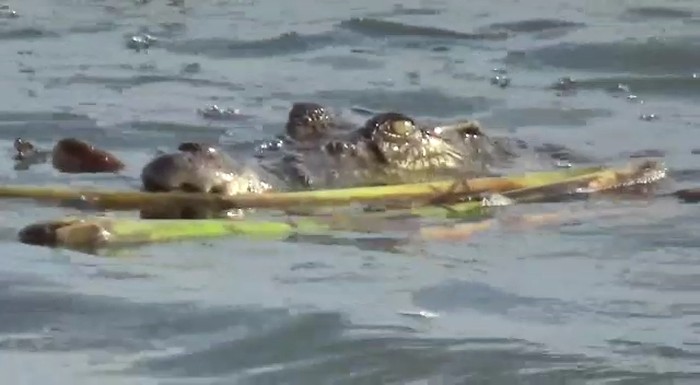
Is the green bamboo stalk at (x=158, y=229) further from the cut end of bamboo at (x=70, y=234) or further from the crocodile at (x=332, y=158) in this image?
the crocodile at (x=332, y=158)

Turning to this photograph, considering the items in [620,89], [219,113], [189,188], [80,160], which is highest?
[189,188]

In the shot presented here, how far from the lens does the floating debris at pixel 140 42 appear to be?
36.5ft

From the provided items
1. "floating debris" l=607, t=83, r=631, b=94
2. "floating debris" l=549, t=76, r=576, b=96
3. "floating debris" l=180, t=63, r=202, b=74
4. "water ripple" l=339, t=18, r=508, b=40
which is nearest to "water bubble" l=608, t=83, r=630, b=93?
"floating debris" l=607, t=83, r=631, b=94

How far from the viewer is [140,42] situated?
36.9ft

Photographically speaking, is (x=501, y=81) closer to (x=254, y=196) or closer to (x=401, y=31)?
(x=401, y=31)

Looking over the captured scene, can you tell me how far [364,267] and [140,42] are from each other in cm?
621

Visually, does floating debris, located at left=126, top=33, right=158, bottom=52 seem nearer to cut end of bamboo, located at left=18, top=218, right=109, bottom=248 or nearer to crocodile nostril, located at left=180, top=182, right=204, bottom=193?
crocodile nostril, located at left=180, top=182, right=204, bottom=193

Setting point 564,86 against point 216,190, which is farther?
point 564,86

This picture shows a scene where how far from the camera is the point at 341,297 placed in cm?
493

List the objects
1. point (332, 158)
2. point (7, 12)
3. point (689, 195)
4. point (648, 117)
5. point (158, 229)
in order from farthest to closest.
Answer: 1. point (7, 12)
2. point (648, 117)
3. point (332, 158)
4. point (689, 195)
5. point (158, 229)

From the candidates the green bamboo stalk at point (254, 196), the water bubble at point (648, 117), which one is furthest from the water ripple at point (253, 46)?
the green bamboo stalk at point (254, 196)

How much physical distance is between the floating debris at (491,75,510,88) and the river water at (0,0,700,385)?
2.2 inches

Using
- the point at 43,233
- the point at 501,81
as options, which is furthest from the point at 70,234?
the point at 501,81

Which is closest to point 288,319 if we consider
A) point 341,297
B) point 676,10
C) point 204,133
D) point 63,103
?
point 341,297
